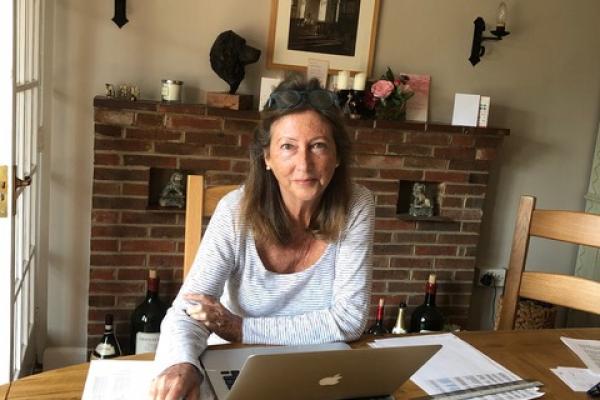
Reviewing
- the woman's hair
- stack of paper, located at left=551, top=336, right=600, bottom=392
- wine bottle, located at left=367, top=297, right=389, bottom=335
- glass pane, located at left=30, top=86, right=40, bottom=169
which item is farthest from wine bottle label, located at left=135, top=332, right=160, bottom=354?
stack of paper, located at left=551, top=336, right=600, bottom=392

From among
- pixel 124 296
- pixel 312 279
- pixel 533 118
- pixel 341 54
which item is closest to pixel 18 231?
pixel 124 296

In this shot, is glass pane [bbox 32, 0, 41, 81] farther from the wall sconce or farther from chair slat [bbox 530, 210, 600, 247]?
the wall sconce

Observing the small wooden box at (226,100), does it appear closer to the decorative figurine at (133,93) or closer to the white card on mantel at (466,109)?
the decorative figurine at (133,93)

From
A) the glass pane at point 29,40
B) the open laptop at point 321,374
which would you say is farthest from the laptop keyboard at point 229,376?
the glass pane at point 29,40

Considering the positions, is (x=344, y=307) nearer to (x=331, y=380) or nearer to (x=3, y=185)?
(x=331, y=380)

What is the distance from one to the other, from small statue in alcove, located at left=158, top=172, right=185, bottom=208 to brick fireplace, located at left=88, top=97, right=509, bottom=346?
0.15 ft

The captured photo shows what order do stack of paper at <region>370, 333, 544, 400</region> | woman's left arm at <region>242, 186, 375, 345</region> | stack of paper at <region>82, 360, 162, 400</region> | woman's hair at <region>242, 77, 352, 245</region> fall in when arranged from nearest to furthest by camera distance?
stack of paper at <region>82, 360, 162, 400</region> < stack of paper at <region>370, 333, 544, 400</region> < woman's left arm at <region>242, 186, 375, 345</region> < woman's hair at <region>242, 77, 352, 245</region>

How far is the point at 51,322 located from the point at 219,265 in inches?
66.2

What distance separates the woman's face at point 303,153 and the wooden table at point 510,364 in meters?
0.38

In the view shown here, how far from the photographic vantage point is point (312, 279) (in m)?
1.44

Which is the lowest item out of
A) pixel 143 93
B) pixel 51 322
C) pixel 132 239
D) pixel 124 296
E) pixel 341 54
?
pixel 51 322

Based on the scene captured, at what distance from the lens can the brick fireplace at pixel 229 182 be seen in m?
2.53

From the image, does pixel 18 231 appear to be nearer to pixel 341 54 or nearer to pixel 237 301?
pixel 237 301

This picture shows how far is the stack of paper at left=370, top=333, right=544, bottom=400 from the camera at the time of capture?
1173mm
